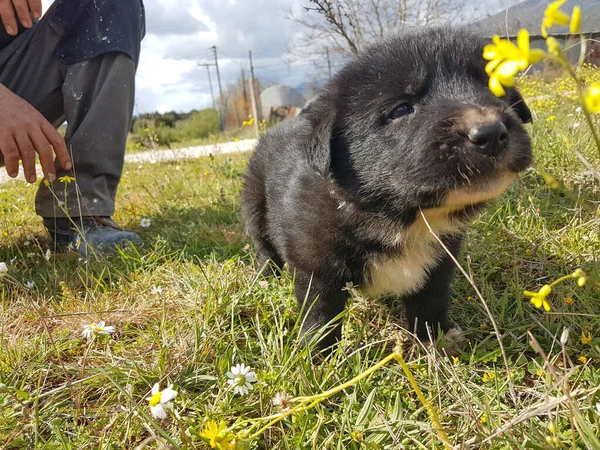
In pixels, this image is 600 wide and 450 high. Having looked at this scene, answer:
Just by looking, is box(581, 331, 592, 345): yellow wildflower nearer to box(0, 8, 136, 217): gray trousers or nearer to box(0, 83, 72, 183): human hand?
box(0, 83, 72, 183): human hand

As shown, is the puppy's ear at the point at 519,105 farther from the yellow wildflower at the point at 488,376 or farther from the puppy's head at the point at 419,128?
the yellow wildflower at the point at 488,376

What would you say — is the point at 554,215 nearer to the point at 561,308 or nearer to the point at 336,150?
the point at 561,308

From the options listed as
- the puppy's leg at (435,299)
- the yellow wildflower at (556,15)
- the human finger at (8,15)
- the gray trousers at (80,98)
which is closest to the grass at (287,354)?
the puppy's leg at (435,299)

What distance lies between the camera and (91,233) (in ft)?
9.03

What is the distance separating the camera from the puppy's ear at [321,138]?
158 centimetres

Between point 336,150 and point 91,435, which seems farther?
point 336,150

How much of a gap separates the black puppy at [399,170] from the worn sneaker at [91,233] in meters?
1.25

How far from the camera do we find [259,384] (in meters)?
1.33

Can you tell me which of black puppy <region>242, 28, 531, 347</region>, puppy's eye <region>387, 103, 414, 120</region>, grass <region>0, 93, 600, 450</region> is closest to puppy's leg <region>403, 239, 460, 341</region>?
black puppy <region>242, 28, 531, 347</region>

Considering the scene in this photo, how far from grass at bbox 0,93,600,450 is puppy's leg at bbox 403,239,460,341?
10 cm

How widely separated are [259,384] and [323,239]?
0.58 m

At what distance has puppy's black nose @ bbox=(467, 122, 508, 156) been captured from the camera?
49.6 inches

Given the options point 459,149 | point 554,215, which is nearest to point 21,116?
point 459,149

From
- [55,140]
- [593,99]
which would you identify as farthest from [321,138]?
[55,140]
